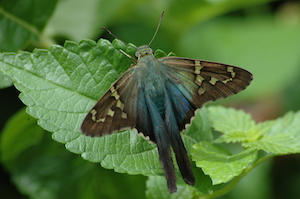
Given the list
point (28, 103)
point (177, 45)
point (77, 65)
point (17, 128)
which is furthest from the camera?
point (177, 45)

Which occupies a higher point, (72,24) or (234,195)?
(72,24)

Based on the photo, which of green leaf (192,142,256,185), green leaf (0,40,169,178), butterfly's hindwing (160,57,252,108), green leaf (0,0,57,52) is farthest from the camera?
green leaf (0,0,57,52)

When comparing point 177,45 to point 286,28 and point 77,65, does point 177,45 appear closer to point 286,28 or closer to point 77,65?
point 286,28

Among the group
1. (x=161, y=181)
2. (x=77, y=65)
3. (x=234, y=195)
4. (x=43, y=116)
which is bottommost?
(x=234, y=195)

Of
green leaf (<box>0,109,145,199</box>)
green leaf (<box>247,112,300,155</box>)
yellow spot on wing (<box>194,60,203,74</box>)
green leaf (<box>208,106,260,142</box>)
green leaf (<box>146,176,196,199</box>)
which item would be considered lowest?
green leaf (<box>0,109,145,199</box>)

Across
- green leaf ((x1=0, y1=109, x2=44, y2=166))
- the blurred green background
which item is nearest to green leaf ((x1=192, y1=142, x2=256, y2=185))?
the blurred green background

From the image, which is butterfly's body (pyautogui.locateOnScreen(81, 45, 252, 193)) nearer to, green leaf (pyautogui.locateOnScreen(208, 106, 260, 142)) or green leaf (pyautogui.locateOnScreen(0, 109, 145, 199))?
green leaf (pyautogui.locateOnScreen(208, 106, 260, 142))

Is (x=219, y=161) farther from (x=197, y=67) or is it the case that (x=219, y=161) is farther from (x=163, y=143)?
(x=197, y=67)

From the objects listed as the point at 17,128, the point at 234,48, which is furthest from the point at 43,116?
the point at 234,48
